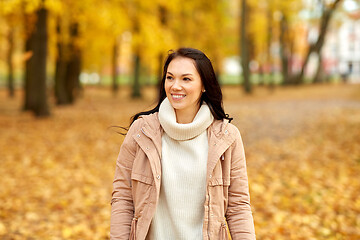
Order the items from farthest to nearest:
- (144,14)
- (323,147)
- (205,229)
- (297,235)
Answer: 1. (144,14)
2. (323,147)
3. (297,235)
4. (205,229)

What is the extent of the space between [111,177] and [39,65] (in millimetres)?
7678

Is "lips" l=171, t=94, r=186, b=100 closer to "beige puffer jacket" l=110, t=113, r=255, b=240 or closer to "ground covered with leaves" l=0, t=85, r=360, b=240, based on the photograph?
"beige puffer jacket" l=110, t=113, r=255, b=240

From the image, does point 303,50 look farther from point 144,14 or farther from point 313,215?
point 313,215

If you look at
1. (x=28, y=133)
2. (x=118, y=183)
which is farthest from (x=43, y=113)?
(x=118, y=183)

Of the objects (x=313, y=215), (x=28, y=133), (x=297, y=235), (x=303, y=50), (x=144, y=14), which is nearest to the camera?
(x=297, y=235)

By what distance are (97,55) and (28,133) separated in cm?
2416

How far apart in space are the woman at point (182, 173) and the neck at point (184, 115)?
0.07 m

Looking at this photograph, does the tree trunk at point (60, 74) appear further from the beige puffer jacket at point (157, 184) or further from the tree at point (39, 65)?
the beige puffer jacket at point (157, 184)

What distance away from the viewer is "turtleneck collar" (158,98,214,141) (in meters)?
2.24

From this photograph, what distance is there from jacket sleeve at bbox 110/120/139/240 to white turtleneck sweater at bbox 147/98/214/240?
15 cm

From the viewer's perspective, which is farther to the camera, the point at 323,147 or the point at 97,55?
the point at 97,55

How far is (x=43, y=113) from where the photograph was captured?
14594 mm

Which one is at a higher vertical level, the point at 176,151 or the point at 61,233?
the point at 176,151

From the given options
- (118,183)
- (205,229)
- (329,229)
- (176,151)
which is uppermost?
(176,151)
